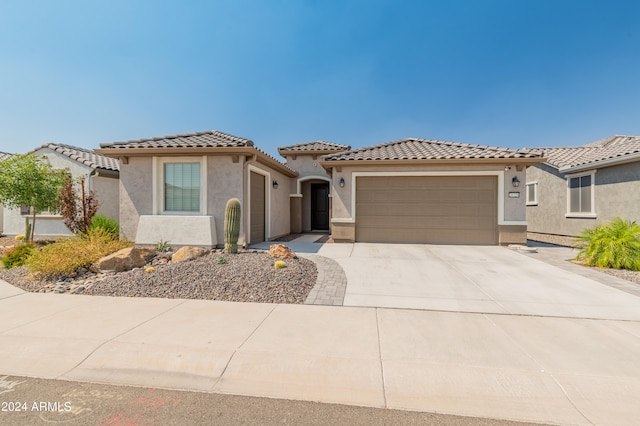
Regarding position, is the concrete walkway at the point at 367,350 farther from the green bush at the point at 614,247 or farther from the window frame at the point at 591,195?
the window frame at the point at 591,195

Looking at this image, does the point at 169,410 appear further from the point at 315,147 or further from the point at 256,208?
the point at 315,147

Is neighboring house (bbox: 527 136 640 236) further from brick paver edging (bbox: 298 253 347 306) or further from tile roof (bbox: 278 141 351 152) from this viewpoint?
tile roof (bbox: 278 141 351 152)

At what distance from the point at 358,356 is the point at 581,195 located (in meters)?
15.2

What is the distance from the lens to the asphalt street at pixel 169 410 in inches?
84.7

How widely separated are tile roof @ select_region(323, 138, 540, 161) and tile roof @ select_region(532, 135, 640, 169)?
1370 millimetres

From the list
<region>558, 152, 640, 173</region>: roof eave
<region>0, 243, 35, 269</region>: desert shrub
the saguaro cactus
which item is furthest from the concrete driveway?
<region>0, 243, 35, 269</region>: desert shrub

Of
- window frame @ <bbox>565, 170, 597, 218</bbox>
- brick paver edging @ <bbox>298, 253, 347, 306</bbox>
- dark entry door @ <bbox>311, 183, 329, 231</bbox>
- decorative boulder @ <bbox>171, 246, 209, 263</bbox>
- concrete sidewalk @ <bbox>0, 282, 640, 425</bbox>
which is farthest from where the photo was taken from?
dark entry door @ <bbox>311, 183, 329, 231</bbox>

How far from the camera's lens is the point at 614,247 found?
698 cm

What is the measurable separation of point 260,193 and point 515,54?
1382 centimetres

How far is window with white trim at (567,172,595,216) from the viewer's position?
12.0 meters

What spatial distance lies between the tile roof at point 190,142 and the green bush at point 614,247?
33.2 ft

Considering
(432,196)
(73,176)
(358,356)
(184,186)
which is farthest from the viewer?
(73,176)

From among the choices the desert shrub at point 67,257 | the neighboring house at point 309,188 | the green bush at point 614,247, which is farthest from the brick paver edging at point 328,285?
the neighboring house at point 309,188

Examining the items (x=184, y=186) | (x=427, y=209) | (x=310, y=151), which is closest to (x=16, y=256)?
(x=184, y=186)
